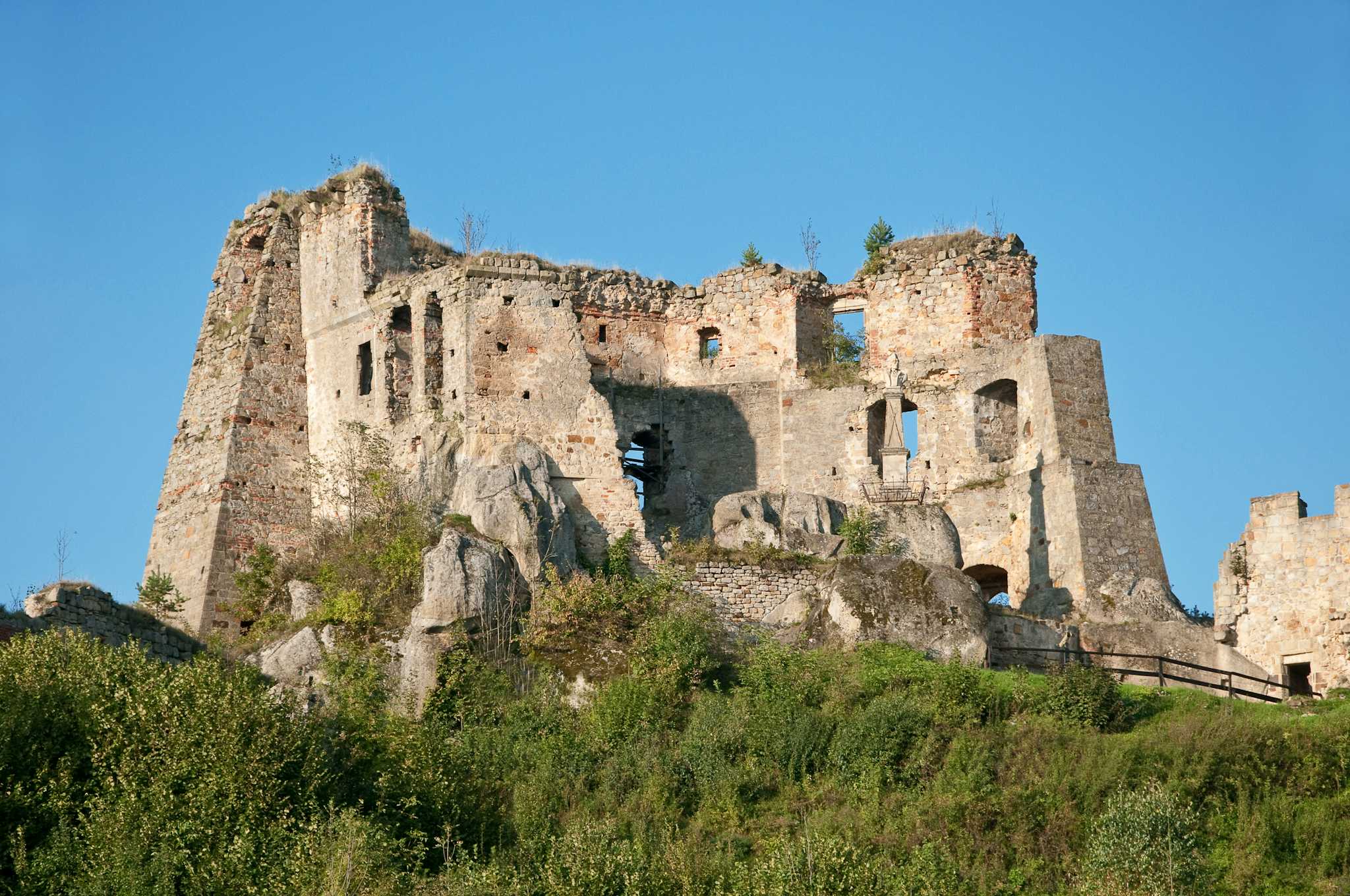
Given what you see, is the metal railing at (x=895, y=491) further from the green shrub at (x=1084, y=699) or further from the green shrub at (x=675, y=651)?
the green shrub at (x=1084, y=699)

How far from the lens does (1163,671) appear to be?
35.0m

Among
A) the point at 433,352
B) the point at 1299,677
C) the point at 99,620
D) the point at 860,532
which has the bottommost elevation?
the point at 1299,677

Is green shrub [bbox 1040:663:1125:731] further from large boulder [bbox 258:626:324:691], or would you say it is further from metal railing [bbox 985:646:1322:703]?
large boulder [bbox 258:626:324:691]

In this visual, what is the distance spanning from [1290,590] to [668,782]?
1059 centimetres

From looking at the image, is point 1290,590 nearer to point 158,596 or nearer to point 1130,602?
point 1130,602

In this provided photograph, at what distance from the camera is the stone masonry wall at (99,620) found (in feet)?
99.7

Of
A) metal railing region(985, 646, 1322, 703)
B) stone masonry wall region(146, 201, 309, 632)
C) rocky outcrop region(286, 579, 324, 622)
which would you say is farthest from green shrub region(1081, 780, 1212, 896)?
stone masonry wall region(146, 201, 309, 632)

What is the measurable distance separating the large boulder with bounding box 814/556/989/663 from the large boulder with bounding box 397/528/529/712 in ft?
15.5

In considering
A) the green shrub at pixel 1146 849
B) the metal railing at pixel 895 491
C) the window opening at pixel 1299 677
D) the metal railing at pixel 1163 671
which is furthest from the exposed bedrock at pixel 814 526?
the green shrub at pixel 1146 849

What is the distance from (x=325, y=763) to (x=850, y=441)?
48.3 feet

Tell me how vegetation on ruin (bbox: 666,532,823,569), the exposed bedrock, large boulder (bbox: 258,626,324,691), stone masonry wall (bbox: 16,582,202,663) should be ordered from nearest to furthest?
stone masonry wall (bbox: 16,582,202,663) < large boulder (bbox: 258,626,324,691) < vegetation on ruin (bbox: 666,532,823,569) < the exposed bedrock

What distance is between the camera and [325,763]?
92.1 feet

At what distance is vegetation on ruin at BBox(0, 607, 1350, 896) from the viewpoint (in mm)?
26469

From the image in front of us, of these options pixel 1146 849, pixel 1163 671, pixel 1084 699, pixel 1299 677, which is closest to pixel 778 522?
pixel 1163 671
